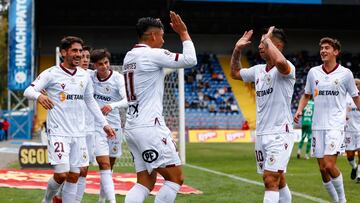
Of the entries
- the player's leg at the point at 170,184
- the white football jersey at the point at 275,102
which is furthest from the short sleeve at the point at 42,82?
the white football jersey at the point at 275,102

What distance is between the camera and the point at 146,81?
6094mm

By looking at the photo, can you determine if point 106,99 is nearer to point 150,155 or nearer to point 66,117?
point 66,117

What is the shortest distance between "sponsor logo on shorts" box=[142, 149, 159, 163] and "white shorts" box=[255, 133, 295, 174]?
1.37 m

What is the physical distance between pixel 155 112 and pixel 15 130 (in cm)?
3178

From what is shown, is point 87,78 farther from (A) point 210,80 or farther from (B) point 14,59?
(A) point 210,80

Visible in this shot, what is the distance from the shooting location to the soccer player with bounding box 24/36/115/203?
24.0ft

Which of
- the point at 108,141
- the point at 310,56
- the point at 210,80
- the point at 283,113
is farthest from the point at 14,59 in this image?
the point at 283,113

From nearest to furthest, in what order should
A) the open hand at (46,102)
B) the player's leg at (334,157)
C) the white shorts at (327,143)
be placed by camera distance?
the open hand at (46,102)
the player's leg at (334,157)
the white shorts at (327,143)

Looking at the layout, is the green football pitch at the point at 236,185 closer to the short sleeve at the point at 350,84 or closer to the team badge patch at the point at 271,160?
the short sleeve at the point at 350,84

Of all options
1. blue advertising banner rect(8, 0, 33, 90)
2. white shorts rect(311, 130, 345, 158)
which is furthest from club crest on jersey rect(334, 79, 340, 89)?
blue advertising banner rect(8, 0, 33, 90)

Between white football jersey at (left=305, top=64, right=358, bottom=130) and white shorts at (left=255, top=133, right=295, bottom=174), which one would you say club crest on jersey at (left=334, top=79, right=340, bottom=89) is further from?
white shorts at (left=255, top=133, right=295, bottom=174)

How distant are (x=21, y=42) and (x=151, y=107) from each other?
93.4 feet

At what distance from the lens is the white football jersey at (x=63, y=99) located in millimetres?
7387

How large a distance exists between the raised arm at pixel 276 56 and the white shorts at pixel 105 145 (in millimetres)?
3272
